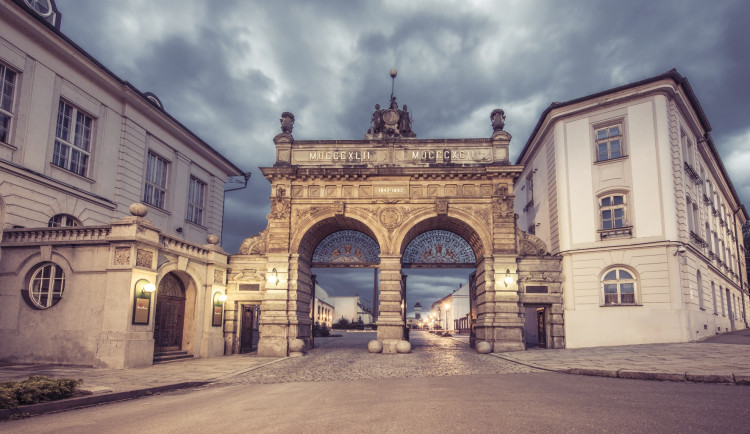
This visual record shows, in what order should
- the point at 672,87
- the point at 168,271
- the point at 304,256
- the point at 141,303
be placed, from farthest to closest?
the point at 304,256 → the point at 672,87 → the point at 168,271 → the point at 141,303

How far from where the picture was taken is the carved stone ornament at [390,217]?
21359 millimetres

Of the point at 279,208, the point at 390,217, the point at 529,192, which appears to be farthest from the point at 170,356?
the point at 529,192

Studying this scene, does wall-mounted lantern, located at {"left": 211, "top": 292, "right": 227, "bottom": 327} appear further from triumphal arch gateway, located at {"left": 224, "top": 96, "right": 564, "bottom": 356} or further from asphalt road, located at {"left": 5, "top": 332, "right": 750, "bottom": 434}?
asphalt road, located at {"left": 5, "top": 332, "right": 750, "bottom": 434}

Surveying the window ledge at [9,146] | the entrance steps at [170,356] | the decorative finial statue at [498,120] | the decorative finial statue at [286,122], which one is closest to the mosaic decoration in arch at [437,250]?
the decorative finial statue at [498,120]

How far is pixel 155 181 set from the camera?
966 inches

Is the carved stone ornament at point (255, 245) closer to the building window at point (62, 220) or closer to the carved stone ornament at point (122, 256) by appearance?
the building window at point (62, 220)

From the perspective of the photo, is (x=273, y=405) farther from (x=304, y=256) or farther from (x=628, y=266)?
(x=628, y=266)

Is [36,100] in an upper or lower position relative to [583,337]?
upper

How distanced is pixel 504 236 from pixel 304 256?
8844 millimetres

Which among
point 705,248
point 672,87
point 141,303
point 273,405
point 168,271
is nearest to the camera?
point 273,405

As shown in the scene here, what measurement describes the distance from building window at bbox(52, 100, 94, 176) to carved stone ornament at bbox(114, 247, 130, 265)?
20.5ft

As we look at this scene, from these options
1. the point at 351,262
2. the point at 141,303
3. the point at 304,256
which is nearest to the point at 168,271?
the point at 141,303

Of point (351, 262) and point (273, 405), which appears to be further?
point (351, 262)

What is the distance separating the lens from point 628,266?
67.3 ft
